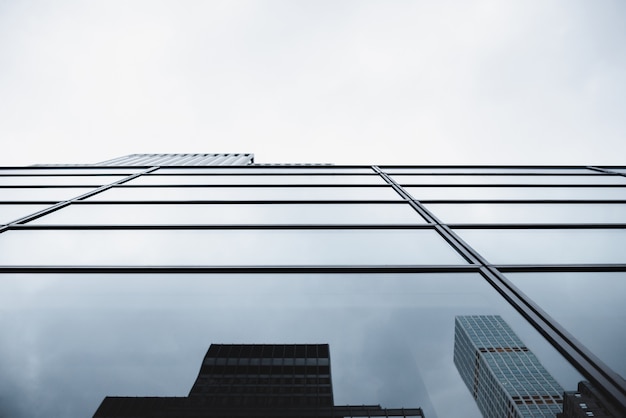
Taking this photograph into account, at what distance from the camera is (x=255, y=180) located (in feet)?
32.9

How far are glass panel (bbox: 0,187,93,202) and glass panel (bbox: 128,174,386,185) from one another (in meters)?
1.39

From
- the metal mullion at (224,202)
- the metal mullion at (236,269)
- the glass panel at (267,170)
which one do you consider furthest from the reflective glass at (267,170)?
Result: the metal mullion at (236,269)

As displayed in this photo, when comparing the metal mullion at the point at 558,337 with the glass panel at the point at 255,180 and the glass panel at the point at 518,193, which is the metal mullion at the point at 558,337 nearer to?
the glass panel at the point at 518,193

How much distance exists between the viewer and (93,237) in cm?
580

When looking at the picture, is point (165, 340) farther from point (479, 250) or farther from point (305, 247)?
point (479, 250)

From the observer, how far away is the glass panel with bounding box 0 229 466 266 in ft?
16.5

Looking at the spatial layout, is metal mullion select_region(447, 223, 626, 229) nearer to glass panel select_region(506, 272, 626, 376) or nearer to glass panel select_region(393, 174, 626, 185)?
glass panel select_region(506, 272, 626, 376)

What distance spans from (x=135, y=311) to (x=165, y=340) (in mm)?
739

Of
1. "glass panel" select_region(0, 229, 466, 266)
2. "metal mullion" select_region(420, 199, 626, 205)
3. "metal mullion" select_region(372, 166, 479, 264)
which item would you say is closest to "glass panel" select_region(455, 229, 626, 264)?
"metal mullion" select_region(372, 166, 479, 264)

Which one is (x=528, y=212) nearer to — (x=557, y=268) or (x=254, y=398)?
(x=557, y=268)

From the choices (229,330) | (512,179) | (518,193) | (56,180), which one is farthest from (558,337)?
(56,180)

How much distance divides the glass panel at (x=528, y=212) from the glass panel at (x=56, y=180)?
28.0 ft

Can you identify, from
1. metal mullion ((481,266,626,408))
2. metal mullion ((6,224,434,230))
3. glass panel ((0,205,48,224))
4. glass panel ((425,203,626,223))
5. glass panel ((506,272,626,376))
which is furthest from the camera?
glass panel ((425,203,626,223))

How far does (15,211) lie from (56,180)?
318 centimetres
